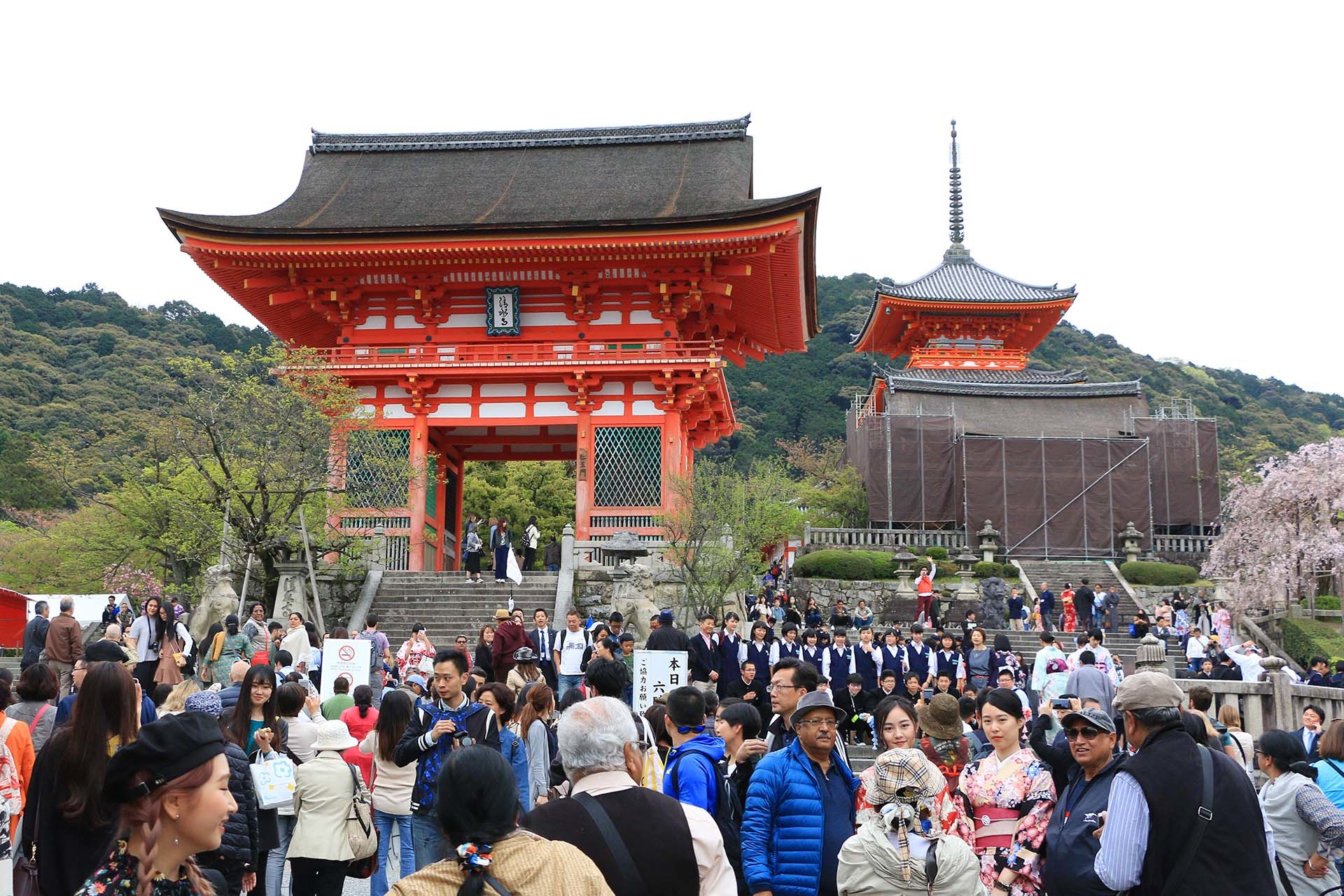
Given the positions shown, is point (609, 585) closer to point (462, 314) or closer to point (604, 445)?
point (604, 445)

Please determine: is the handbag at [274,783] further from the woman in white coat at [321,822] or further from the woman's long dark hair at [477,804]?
the woman's long dark hair at [477,804]

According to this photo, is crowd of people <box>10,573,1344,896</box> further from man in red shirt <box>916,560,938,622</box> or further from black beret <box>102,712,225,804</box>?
man in red shirt <box>916,560,938,622</box>

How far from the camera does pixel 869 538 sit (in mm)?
34938

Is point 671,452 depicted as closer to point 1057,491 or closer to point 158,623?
point 158,623

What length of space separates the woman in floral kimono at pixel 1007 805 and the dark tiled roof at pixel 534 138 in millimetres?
23726

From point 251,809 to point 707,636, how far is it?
28.2ft

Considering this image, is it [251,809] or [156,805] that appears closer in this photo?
[156,805]

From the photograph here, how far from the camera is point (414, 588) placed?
2020 centimetres

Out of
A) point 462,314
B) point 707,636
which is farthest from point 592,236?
point 707,636

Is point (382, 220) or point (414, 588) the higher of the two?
point (382, 220)

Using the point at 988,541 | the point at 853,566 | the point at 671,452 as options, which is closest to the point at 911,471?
the point at 988,541

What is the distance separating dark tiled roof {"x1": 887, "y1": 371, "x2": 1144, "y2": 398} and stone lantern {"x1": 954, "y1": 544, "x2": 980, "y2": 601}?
776 cm

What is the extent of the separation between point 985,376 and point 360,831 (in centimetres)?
3977

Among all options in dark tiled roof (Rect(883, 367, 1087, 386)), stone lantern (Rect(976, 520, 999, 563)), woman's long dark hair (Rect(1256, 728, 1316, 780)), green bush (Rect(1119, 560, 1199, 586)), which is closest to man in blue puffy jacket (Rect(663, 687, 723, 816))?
woman's long dark hair (Rect(1256, 728, 1316, 780))
